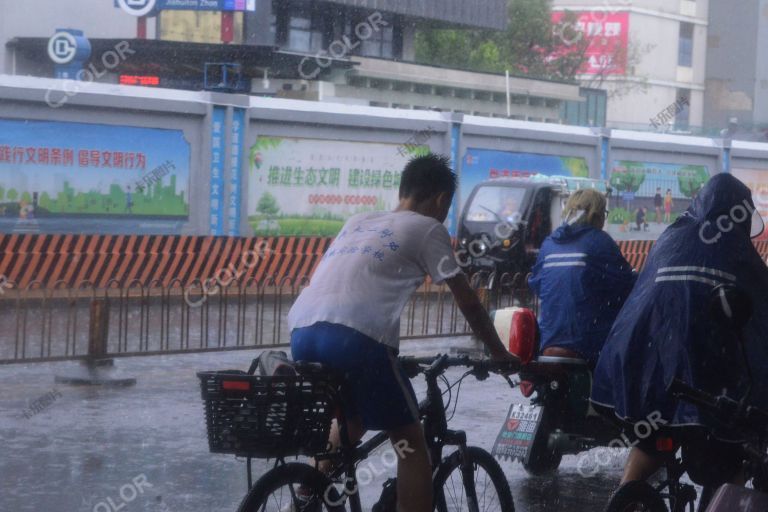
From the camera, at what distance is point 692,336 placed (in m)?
4.57

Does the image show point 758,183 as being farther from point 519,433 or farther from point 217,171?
point 519,433

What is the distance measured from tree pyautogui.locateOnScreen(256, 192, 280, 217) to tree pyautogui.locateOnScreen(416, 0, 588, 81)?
3238 centimetres

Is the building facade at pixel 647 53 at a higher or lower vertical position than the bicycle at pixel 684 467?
higher

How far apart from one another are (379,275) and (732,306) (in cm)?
140

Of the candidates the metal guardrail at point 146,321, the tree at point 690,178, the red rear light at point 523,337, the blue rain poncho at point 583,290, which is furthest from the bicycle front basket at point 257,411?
the tree at point 690,178

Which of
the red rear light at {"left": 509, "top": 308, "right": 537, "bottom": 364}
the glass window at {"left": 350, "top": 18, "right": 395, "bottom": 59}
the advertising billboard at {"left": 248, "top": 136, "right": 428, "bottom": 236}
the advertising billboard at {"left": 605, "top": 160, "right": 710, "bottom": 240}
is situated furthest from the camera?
the glass window at {"left": 350, "top": 18, "right": 395, "bottom": 59}

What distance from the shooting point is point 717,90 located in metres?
75.9

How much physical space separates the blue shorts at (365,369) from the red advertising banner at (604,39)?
5815 cm

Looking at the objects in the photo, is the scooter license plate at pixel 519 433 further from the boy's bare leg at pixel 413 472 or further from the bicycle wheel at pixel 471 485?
the boy's bare leg at pixel 413 472

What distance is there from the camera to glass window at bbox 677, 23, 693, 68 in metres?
73.6

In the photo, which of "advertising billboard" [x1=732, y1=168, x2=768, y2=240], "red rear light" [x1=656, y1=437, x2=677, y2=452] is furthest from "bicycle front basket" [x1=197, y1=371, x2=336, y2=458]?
"advertising billboard" [x1=732, y1=168, x2=768, y2=240]

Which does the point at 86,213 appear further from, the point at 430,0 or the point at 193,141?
the point at 430,0

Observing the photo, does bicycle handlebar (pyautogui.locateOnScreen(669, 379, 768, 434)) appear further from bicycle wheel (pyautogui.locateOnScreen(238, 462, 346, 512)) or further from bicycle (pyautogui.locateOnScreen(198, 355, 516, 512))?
bicycle wheel (pyautogui.locateOnScreen(238, 462, 346, 512))

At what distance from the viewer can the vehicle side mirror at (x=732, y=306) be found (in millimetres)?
3654
